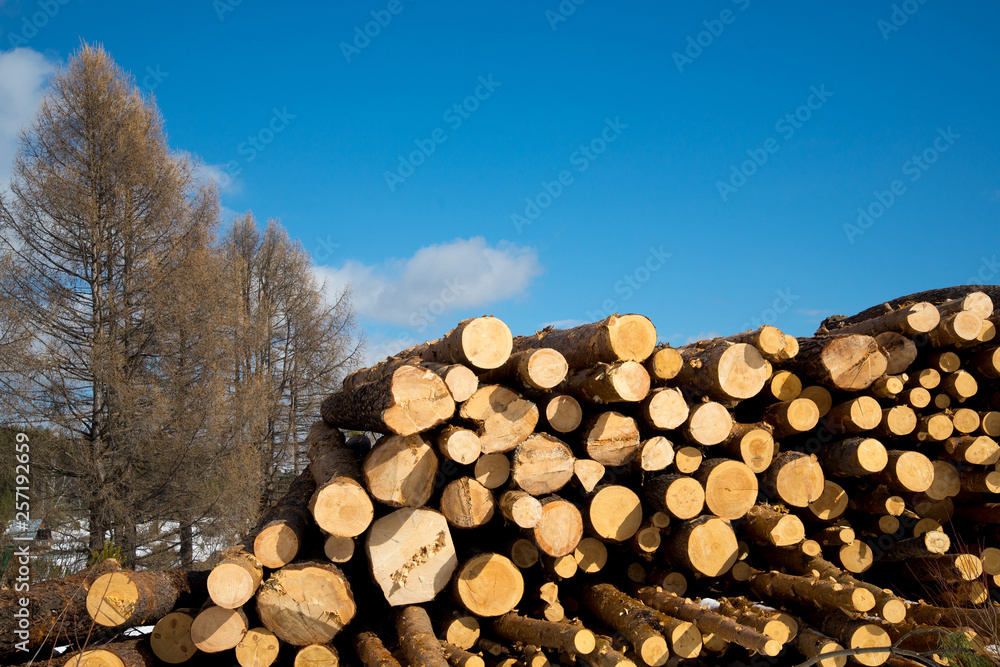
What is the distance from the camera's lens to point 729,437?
13.1 ft

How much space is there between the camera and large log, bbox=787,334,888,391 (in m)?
4.14

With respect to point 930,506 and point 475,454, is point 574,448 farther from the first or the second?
point 930,506

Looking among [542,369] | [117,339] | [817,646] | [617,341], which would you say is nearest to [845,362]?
[617,341]

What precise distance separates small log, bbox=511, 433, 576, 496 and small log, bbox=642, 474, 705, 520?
577mm

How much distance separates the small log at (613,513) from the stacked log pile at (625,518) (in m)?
0.01

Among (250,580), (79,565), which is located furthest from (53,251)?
(250,580)

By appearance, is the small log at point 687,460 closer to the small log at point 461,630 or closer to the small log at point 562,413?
the small log at point 562,413

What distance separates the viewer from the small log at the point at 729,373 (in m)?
3.91

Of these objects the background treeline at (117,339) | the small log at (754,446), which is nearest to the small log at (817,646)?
the small log at (754,446)

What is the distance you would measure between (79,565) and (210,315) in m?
5.21

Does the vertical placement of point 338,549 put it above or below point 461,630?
above

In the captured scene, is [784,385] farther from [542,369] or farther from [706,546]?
[542,369]

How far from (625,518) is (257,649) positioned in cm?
231

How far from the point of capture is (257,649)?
11.1 feet
